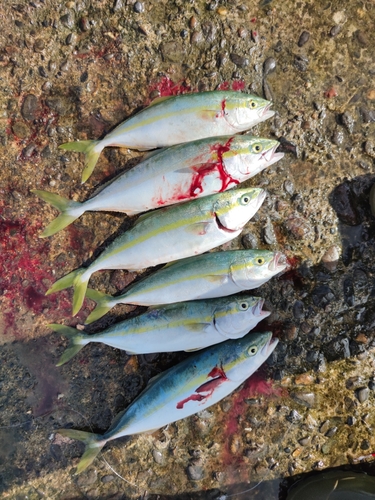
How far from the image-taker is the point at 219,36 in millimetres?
4129

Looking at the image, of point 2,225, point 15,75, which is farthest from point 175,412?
point 15,75

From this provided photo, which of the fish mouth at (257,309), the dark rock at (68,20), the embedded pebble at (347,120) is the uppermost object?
the dark rock at (68,20)

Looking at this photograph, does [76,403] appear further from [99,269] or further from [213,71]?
[213,71]

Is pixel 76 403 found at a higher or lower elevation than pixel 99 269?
lower

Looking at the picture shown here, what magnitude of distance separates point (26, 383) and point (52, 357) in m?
0.34

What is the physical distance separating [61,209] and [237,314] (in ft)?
5.70

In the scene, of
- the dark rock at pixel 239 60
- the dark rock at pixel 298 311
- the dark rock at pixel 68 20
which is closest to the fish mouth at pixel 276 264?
the dark rock at pixel 298 311

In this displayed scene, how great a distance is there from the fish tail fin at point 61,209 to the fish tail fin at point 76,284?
408mm

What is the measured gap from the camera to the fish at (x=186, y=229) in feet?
12.0

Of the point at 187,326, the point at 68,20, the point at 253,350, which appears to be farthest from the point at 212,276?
the point at 68,20

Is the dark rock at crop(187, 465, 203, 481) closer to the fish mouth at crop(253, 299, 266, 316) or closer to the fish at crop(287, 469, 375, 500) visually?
the fish at crop(287, 469, 375, 500)

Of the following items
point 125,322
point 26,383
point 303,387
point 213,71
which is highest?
point 213,71

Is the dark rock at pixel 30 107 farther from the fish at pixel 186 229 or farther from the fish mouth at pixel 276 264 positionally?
the fish mouth at pixel 276 264

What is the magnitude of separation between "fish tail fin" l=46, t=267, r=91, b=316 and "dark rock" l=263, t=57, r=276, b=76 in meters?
2.40
